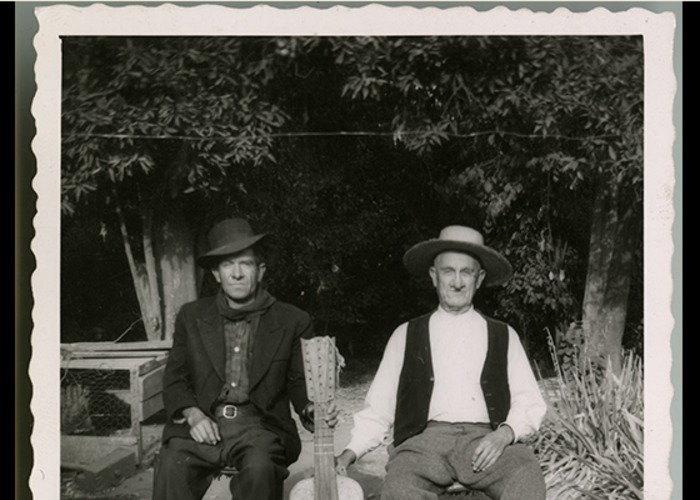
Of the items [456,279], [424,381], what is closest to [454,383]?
[424,381]

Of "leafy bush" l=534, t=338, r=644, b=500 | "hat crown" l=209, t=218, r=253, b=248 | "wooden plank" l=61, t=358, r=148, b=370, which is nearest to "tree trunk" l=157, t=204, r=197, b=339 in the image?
"hat crown" l=209, t=218, r=253, b=248

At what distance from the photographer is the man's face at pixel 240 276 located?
12.3 ft

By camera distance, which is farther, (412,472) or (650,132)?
(650,132)

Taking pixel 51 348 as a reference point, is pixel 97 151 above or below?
above

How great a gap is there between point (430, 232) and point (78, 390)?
1908 millimetres

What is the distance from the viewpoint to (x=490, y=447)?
11.7 feet

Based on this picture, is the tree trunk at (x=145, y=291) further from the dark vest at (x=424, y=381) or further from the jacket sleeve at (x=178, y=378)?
the dark vest at (x=424, y=381)

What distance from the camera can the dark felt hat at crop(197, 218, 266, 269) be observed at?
148 inches

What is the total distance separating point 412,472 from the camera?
11.5 ft

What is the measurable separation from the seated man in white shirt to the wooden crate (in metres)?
0.99

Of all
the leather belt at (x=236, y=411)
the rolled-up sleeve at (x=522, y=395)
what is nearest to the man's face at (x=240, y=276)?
the leather belt at (x=236, y=411)

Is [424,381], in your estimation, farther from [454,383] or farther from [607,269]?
[607,269]

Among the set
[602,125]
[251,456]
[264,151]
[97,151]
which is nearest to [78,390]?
[251,456]
